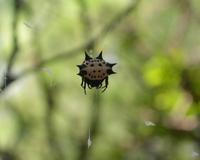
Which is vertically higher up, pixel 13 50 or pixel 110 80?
pixel 13 50

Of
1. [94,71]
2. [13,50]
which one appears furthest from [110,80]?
[13,50]

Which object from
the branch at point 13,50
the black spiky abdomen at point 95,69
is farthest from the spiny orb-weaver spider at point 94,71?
the branch at point 13,50

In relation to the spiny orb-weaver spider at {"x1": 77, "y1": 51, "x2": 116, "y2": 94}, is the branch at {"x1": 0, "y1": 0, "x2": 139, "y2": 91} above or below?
Answer: above

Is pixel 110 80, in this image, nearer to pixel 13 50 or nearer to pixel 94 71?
pixel 94 71

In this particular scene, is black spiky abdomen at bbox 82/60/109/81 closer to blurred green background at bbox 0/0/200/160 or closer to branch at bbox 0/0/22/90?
blurred green background at bbox 0/0/200/160

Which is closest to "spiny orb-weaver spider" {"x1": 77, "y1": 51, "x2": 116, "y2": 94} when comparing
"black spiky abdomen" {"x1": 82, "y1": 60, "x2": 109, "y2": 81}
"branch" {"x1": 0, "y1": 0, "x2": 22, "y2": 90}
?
"black spiky abdomen" {"x1": 82, "y1": 60, "x2": 109, "y2": 81}

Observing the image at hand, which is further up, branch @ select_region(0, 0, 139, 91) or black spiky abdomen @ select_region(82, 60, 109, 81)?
branch @ select_region(0, 0, 139, 91)
